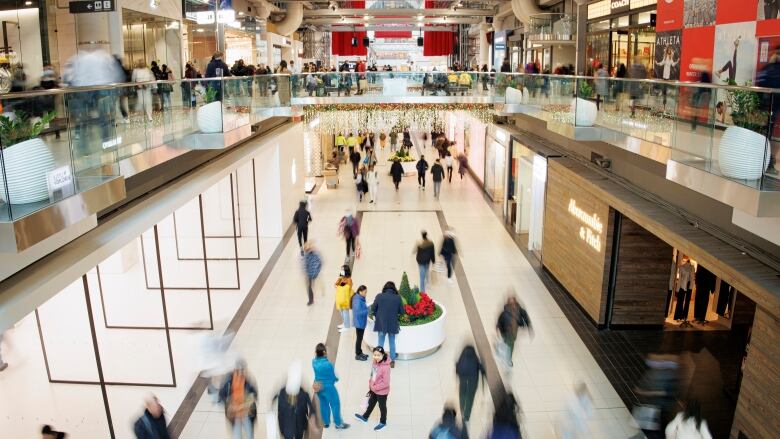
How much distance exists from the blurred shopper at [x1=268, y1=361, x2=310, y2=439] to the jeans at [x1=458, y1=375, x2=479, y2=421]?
1.81 metres

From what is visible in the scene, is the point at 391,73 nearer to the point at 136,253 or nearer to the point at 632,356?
the point at 136,253

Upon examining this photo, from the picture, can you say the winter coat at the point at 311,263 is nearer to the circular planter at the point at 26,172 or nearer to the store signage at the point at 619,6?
the circular planter at the point at 26,172

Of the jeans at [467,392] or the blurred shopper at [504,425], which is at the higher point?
the blurred shopper at [504,425]

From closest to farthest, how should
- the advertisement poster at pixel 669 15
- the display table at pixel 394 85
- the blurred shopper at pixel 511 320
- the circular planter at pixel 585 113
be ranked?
the blurred shopper at pixel 511 320 → the circular planter at pixel 585 113 → the advertisement poster at pixel 669 15 → the display table at pixel 394 85

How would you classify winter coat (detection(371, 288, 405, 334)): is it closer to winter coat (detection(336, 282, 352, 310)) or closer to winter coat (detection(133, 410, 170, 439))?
winter coat (detection(336, 282, 352, 310))

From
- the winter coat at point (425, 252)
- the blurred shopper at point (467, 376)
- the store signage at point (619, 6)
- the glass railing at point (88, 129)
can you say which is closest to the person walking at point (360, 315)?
the blurred shopper at point (467, 376)

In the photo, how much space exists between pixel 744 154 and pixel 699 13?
792 cm

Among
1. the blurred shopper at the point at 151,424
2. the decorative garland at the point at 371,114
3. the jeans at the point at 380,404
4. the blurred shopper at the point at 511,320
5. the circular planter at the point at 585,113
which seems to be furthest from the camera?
the decorative garland at the point at 371,114

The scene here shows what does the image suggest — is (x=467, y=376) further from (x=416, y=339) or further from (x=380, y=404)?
(x=416, y=339)

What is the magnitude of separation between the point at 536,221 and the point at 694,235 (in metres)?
7.52

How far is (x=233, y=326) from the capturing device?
36.6ft

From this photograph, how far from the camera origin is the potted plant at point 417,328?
31.6ft

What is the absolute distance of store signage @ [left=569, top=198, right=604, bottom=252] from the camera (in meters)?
10.9

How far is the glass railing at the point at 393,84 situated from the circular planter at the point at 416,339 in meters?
13.0
